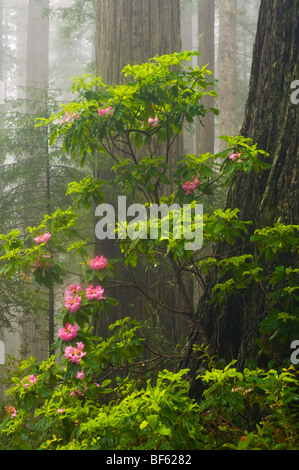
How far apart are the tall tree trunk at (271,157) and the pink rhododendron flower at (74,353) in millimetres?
1068

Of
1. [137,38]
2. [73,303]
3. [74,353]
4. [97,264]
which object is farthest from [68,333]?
[137,38]

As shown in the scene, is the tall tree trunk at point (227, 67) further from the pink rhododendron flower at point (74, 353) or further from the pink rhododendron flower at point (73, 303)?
the pink rhododendron flower at point (74, 353)

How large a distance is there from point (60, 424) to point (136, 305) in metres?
2.39

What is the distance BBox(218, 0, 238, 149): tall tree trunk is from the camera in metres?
12.2

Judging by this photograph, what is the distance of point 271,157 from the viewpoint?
3598mm

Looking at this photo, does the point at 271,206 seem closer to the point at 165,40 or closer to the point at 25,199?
the point at 165,40

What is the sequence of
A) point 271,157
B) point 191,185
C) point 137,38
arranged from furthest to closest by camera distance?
point 137,38, point 271,157, point 191,185

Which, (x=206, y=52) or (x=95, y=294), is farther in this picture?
(x=206, y=52)

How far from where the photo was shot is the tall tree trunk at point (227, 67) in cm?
1216

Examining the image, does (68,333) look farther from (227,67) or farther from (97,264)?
(227,67)

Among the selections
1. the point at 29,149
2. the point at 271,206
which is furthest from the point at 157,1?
the point at 271,206

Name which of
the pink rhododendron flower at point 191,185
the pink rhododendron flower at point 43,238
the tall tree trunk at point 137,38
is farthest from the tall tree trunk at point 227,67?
the pink rhododendron flower at point 43,238

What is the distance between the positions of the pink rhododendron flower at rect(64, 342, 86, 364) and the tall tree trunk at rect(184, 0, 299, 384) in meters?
1.07

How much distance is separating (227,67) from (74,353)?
11.1m
